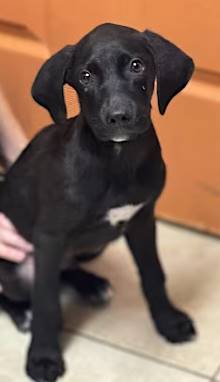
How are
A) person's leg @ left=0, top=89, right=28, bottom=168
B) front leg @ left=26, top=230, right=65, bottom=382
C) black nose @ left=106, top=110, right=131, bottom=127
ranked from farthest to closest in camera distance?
person's leg @ left=0, top=89, right=28, bottom=168 → front leg @ left=26, top=230, right=65, bottom=382 → black nose @ left=106, top=110, right=131, bottom=127

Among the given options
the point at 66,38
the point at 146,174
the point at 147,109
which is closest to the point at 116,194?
the point at 146,174

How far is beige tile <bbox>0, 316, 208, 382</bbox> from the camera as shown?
5.29ft

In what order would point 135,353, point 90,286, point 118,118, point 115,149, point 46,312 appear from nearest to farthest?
point 118,118, point 115,149, point 46,312, point 135,353, point 90,286

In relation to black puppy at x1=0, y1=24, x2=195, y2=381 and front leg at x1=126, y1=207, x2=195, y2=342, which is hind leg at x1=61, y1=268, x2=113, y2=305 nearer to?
black puppy at x1=0, y1=24, x2=195, y2=381

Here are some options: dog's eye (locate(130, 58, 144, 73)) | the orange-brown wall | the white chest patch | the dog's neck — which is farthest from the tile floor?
dog's eye (locate(130, 58, 144, 73))

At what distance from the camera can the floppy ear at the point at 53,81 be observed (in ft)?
4.34

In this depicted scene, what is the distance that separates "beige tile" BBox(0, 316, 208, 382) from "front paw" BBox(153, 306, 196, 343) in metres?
0.07

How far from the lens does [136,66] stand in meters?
1.28

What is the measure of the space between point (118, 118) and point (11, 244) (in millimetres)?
459

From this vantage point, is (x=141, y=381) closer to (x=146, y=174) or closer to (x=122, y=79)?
(x=146, y=174)

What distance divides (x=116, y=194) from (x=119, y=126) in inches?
8.1

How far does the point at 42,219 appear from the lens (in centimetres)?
151

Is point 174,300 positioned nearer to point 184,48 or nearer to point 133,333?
point 133,333

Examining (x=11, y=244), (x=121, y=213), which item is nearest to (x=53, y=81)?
(x=121, y=213)
